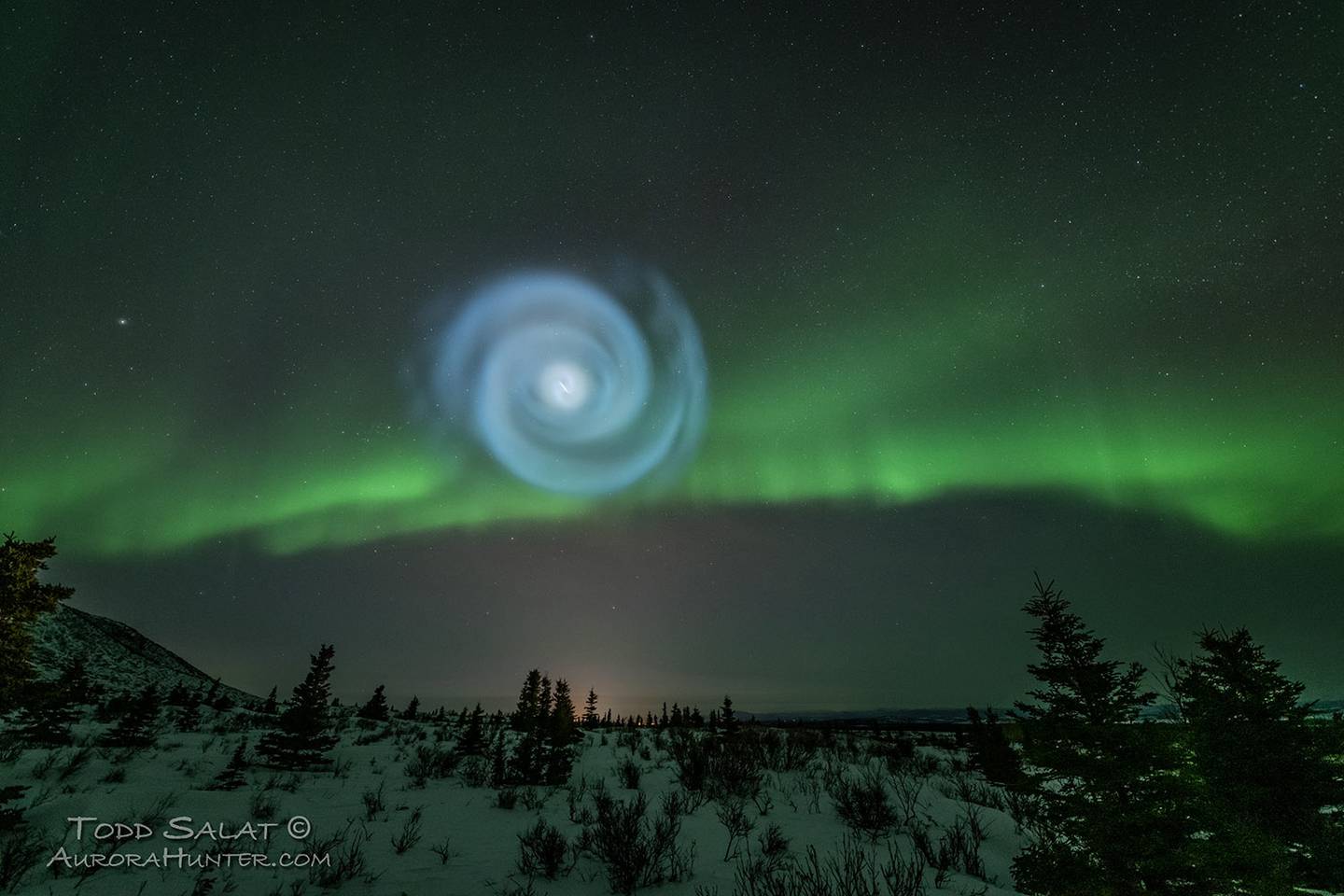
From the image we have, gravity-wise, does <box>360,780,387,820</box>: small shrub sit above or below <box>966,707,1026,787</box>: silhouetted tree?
above

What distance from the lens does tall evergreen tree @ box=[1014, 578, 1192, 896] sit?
20.4ft

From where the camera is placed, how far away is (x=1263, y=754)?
9.34 metres

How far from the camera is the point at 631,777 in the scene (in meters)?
12.0

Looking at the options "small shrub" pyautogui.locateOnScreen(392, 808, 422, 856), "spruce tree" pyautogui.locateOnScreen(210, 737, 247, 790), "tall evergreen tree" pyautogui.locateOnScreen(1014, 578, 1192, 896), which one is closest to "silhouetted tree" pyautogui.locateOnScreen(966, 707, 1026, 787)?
"tall evergreen tree" pyautogui.locateOnScreen(1014, 578, 1192, 896)

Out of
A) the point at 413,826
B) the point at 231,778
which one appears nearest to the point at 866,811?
the point at 413,826

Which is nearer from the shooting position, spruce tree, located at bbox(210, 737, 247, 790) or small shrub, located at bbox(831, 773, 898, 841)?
small shrub, located at bbox(831, 773, 898, 841)

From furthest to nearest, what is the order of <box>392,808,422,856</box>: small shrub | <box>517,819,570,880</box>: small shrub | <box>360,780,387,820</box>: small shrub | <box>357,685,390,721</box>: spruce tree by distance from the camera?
<box>357,685,390,721</box>: spruce tree → <box>360,780,387,820</box>: small shrub → <box>392,808,422,856</box>: small shrub → <box>517,819,570,880</box>: small shrub

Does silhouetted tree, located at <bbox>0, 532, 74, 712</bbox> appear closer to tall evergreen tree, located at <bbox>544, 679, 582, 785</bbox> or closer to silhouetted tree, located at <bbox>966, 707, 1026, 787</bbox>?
tall evergreen tree, located at <bbox>544, 679, 582, 785</bbox>

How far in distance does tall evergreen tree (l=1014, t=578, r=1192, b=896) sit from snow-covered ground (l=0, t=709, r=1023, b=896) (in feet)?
2.93

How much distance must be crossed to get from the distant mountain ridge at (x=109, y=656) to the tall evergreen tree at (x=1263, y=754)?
180ft

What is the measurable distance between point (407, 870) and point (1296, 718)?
15588mm

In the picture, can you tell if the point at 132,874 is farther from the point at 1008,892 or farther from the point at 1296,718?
the point at 1296,718

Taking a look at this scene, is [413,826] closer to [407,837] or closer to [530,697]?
[407,837]

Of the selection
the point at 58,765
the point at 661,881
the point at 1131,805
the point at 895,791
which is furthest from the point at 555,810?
the point at 58,765
